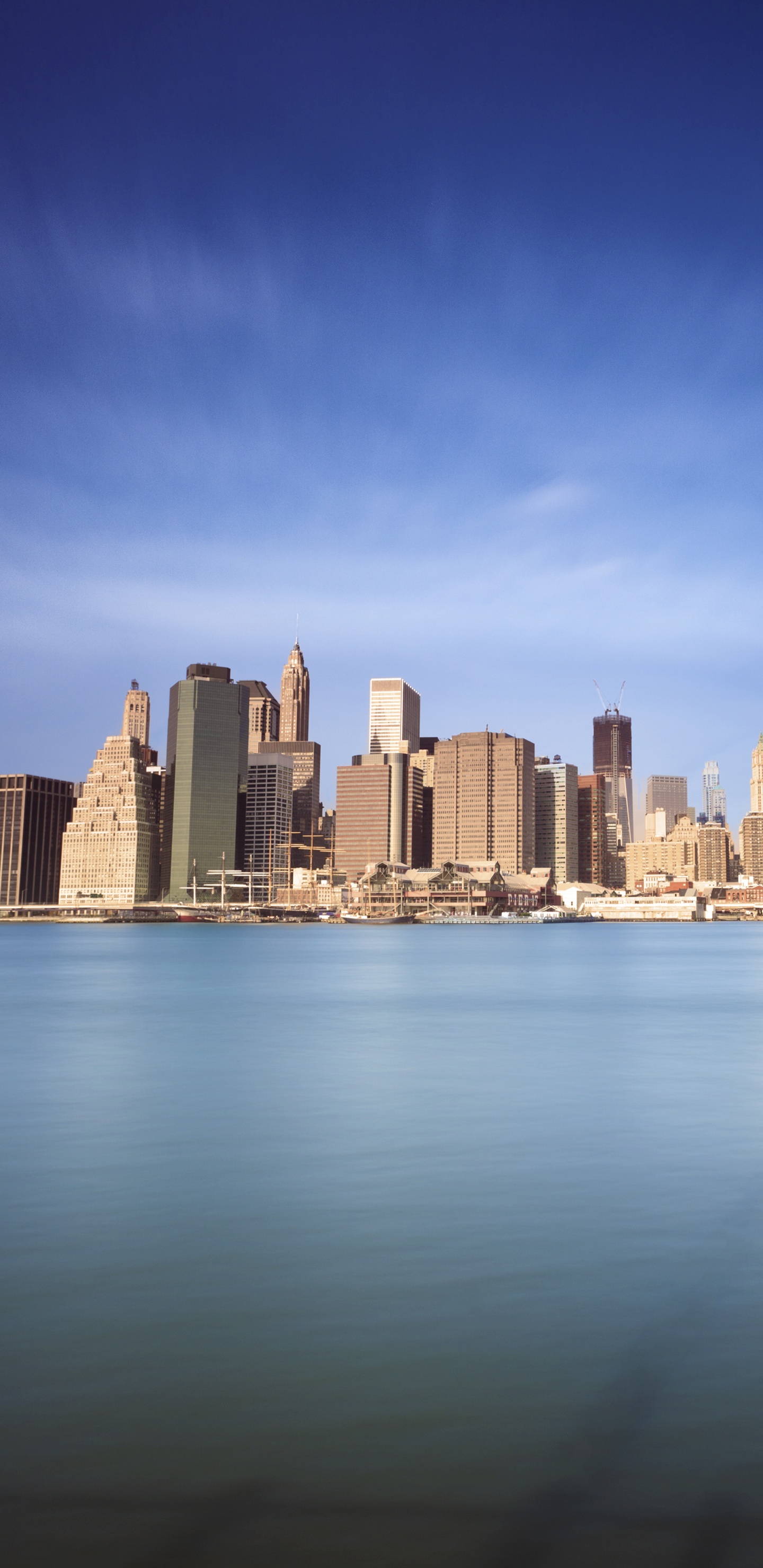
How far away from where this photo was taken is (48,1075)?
3806cm

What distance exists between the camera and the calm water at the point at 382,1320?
30.4ft

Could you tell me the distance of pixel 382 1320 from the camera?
1397cm

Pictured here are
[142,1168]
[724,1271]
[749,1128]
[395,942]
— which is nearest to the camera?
[724,1271]

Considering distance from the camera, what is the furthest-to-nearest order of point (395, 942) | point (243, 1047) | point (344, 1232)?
point (395, 942) → point (243, 1047) → point (344, 1232)

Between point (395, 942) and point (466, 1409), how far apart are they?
17466 cm

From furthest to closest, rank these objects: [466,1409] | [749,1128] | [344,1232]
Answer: [749,1128]
[344,1232]
[466,1409]

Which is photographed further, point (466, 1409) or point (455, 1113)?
point (455, 1113)

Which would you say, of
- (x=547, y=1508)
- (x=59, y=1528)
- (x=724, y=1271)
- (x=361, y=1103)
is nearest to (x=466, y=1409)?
(x=547, y=1508)

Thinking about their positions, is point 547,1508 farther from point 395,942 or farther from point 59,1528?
point 395,942

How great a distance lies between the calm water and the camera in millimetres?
9273

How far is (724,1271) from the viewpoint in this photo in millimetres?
16234

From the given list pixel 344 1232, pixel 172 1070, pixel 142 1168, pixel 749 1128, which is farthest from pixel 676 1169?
pixel 172 1070

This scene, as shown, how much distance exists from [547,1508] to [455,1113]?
837 inches

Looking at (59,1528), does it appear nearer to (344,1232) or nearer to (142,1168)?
(344,1232)
